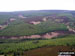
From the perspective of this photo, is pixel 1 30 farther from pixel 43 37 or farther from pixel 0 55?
pixel 0 55

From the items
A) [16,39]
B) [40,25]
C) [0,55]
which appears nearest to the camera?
[0,55]

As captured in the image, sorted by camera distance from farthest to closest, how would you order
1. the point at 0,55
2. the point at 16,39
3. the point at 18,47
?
1. the point at 16,39
2. the point at 18,47
3. the point at 0,55

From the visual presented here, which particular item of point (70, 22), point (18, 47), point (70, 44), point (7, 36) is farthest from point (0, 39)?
point (70, 22)

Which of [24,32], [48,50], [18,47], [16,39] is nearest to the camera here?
[48,50]

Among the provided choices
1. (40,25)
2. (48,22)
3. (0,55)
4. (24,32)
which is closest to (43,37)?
(24,32)

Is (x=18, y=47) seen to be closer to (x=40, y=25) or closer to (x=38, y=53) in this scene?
(x=38, y=53)

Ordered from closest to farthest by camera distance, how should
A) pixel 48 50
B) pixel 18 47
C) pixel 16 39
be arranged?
pixel 48 50 → pixel 18 47 → pixel 16 39

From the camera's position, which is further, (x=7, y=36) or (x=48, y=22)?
(x=48, y=22)

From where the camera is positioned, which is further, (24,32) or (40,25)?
(40,25)
